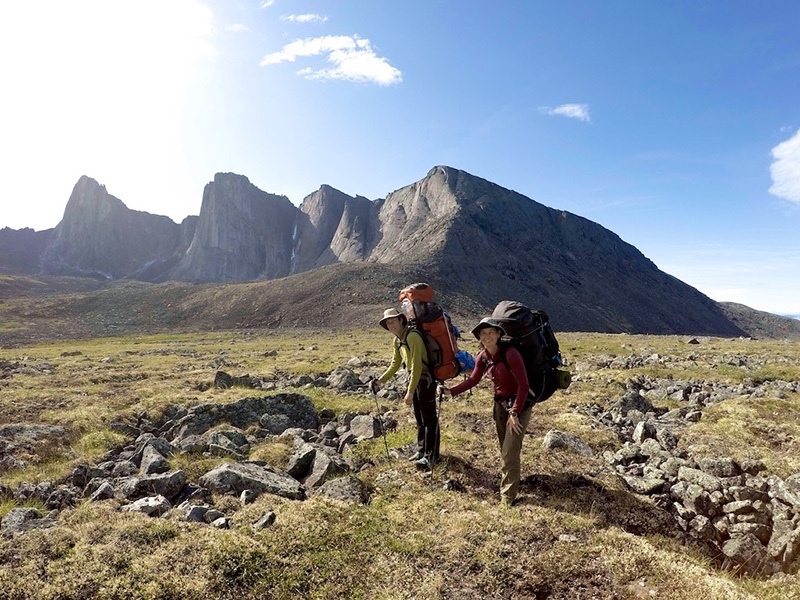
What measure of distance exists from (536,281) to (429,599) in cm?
14598

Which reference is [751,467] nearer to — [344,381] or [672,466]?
[672,466]

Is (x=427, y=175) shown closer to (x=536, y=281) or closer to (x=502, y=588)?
(x=536, y=281)

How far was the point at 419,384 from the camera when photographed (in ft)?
29.9

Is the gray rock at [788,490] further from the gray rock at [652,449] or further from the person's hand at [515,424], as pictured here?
the person's hand at [515,424]

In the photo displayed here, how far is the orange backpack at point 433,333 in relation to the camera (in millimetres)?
8969

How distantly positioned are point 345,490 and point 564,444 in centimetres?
554

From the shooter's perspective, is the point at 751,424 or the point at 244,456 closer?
the point at 244,456

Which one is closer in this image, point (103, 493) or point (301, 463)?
point (103, 493)

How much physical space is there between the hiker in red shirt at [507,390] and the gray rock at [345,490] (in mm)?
2661

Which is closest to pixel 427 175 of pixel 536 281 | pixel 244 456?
pixel 536 281

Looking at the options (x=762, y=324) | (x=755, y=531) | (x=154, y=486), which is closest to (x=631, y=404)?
(x=755, y=531)

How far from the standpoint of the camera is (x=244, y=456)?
35.0ft

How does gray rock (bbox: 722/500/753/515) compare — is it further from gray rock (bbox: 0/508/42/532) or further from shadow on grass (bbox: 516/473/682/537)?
gray rock (bbox: 0/508/42/532)

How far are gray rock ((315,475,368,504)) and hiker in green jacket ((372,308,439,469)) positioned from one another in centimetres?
160
